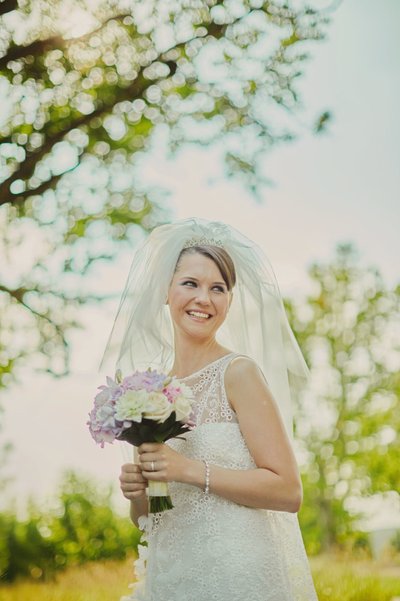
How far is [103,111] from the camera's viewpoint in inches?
335

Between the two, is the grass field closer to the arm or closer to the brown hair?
the arm

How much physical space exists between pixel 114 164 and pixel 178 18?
7.09ft

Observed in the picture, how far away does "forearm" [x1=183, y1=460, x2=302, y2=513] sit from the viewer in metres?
2.94

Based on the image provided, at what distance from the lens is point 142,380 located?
9.78 ft

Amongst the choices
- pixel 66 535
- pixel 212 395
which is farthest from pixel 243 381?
pixel 66 535

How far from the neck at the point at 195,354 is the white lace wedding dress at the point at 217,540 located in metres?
0.09

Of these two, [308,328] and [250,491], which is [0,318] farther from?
[308,328]

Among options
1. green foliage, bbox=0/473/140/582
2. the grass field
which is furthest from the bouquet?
green foliage, bbox=0/473/140/582

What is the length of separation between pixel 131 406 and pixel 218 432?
42 centimetres

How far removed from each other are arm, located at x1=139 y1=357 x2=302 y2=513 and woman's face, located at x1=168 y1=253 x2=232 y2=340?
1.20ft

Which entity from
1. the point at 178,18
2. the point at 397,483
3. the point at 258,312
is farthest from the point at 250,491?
the point at 397,483

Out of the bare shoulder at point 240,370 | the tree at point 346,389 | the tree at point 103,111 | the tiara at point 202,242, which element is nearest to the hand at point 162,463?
the bare shoulder at point 240,370

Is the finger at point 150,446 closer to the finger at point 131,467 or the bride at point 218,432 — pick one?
the bride at point 218,432

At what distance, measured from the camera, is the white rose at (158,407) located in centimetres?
285
